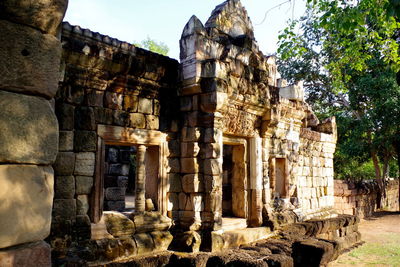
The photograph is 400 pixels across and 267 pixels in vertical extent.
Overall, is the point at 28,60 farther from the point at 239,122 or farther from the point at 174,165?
the point at 239,122

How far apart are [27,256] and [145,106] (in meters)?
3.47

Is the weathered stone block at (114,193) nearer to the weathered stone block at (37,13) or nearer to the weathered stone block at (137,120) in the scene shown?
the weathered stone block at (137,120)

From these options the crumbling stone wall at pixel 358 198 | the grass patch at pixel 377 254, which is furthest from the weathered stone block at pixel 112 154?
the crumbling stone wall at pixel 358 198

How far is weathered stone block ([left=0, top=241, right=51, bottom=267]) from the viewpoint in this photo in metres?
1.68

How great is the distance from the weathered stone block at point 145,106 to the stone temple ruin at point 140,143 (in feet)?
0.05

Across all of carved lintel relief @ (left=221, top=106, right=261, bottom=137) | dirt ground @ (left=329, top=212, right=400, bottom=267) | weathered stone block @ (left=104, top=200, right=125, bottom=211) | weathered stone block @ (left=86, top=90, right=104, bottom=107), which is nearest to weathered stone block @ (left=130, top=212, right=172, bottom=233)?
weathered stone block @ (left=86, top=90, right=104, bottom=107)

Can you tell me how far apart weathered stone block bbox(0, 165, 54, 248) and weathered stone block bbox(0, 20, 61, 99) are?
0.43 m

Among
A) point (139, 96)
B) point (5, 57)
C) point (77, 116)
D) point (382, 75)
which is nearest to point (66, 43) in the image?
point (77, 116)

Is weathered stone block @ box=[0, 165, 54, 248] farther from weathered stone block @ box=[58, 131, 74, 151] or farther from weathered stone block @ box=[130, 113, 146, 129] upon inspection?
weathered stone block @ box=[130, 113, 146, 129]

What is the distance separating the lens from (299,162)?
8.80 metres

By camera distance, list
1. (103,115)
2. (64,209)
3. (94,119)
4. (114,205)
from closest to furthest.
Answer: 1. (64,209)
2. (94,119)
3. (103,115)
4. (114,205)

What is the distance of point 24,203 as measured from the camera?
177cm

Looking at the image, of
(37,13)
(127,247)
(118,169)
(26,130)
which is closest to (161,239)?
(127,247)

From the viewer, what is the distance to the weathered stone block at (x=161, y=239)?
4823 mm
